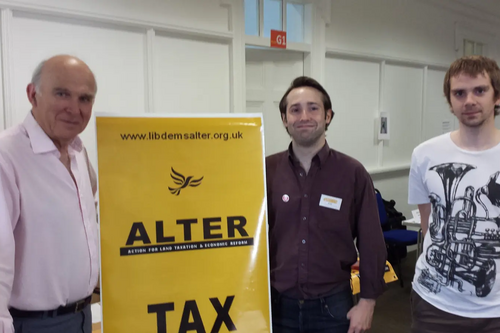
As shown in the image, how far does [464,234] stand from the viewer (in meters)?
1.59

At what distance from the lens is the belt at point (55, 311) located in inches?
55.0

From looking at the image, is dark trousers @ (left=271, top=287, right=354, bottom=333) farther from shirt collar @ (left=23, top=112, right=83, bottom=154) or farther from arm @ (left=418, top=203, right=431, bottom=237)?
shirt collar @ (left=23, top=112, right=83, bottom=154)

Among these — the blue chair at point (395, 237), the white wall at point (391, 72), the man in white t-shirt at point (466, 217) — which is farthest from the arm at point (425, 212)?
the white wall at point (391, 72)

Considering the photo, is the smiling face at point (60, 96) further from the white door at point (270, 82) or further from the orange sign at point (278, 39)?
the orange sign at point (278, 39)

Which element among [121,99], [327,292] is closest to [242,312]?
[327,292]

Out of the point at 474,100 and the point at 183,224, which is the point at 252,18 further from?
the point at 183,224

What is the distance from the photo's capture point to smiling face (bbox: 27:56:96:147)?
1.46 meters

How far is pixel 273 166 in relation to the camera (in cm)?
173

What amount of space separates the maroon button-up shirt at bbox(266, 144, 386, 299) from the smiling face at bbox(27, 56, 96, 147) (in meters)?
0.80

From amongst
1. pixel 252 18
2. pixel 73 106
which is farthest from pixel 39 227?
pixel 252 18

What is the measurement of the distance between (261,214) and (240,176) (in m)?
0.16

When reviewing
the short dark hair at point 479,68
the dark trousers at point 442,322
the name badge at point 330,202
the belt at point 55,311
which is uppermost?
the short dark hair at point 479,68

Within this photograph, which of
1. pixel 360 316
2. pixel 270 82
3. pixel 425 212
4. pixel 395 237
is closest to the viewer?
pixel 360 316

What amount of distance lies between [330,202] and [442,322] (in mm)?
648
